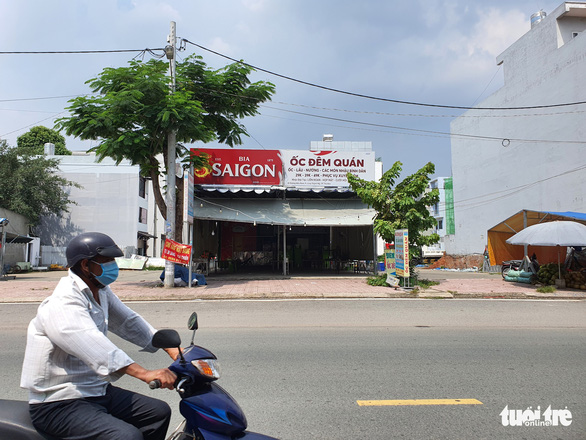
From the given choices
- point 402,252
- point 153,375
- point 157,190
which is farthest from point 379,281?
point 153,375

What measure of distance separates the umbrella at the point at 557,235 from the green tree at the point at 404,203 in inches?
123

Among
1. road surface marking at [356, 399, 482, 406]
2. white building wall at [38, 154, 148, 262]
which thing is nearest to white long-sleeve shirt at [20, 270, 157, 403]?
road surface marking at [356, 399, 482, 406]

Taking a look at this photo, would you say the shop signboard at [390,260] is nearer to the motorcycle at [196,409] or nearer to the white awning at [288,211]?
the white awning at [288,211]

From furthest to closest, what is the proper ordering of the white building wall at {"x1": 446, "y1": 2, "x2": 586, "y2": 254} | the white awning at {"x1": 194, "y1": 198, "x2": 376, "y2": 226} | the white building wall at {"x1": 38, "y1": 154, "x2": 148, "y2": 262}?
the white building wall at {"x1": 38, "y1": 154, "x2": 148, "y2": 262}
the white building wall at {"x1": 446, "y1": 2, "x2": 586, "y2": 254}
the white awning at {"x1": 194, "y1": 198, "x2": 376, "y2": 226}

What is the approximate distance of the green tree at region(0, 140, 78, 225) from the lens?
29.9 m

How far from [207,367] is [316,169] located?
55.1 ft

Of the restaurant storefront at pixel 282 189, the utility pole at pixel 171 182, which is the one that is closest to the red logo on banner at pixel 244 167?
the restaurant storefront at pixel 282 189

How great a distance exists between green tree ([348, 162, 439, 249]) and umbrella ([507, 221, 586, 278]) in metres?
3.13

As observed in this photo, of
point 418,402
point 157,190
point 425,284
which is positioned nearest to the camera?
point 418,402

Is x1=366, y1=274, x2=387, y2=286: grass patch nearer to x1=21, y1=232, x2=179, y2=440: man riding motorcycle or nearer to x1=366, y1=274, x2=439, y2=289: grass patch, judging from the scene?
x1=366, y1=274, x2=439, y2=289: grass patch

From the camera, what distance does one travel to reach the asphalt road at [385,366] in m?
3.64

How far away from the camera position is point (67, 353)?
2.11 meters

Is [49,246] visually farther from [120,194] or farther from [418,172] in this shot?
[418,172]

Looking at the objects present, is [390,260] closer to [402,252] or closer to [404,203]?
[402,252]
